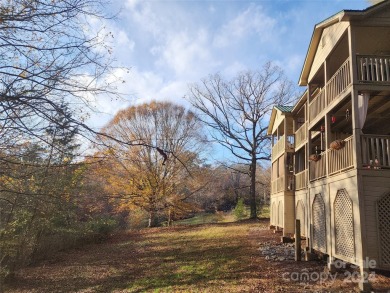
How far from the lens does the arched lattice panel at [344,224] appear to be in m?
8.21

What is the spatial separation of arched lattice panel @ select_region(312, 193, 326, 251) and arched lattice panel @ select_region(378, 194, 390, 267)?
2667 millimetres

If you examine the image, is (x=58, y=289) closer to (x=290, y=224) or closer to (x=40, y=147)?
(x=40, y=147)

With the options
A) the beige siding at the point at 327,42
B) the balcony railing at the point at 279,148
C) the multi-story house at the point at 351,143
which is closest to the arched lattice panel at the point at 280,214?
the multi-story house at the point at 351,143

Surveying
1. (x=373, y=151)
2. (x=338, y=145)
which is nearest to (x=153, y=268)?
(x=338, y=145)

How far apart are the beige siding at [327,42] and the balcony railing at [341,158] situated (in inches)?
131

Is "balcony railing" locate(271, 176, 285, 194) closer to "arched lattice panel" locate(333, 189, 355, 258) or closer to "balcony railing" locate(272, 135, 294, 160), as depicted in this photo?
"balcony railing" locate(272, 135, 294, 160)

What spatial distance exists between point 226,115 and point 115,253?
17448mm

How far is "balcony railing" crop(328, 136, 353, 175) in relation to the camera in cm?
868

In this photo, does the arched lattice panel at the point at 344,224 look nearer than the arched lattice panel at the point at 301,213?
Yes

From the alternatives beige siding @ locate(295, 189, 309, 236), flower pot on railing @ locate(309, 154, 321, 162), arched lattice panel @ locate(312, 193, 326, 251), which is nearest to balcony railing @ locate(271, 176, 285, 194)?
beige siding @ locate(295, 189, 309, 236)

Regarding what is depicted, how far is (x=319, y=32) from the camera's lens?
11.7 metres

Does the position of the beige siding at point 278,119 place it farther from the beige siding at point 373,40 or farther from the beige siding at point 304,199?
the beige siding at point 373,40

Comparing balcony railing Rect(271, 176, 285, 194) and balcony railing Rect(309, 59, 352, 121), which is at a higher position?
balcony railing Rect(309, 59, 352, 121)

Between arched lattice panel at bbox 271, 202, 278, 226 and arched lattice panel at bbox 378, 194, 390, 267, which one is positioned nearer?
arched lattice panel at bbox 378, 194, 390, 267
